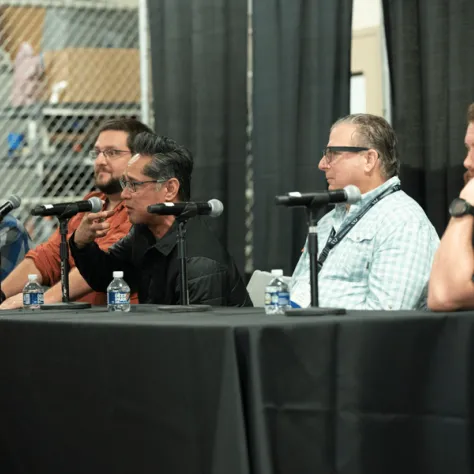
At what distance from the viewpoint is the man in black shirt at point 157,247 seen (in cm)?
317

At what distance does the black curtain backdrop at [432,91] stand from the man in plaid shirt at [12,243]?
163 cm

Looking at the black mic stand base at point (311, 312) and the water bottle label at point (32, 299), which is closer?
the black mic stand base at point (311, 312)

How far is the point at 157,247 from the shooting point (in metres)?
3.29

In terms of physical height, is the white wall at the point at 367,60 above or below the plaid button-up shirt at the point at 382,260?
above

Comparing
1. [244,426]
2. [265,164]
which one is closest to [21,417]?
[244,426]

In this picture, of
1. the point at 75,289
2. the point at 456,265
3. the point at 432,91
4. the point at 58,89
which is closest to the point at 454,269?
the point at 456,265

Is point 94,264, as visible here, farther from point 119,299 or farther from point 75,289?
point 119,299

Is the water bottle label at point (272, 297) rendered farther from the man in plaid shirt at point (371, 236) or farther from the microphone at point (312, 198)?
the man in plaid shirt at point (371, 236)

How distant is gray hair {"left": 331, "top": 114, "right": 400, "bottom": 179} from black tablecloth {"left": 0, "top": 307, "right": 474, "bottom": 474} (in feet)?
3.26

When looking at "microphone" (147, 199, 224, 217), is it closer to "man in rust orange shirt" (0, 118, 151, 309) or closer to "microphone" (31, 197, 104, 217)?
"microphone" (31, 197, 104, 217)

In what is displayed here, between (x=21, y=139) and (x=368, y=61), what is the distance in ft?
5.62

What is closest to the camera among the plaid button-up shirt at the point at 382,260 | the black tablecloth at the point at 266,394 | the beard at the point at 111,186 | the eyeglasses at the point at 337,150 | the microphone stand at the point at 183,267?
the black tablecloth at the point at 266,394

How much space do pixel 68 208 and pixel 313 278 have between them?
97 cm

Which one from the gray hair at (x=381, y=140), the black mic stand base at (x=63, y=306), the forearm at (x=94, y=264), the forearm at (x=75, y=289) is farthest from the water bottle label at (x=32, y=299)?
the gray hair at (x=381, y=140)
